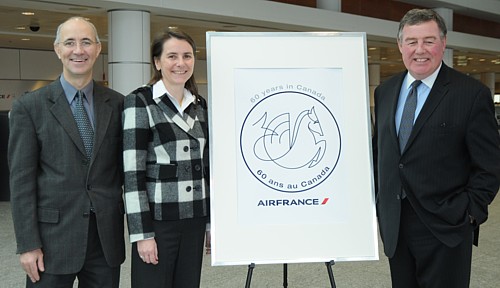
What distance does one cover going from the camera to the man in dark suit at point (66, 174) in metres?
2.47

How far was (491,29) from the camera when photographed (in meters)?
18.4

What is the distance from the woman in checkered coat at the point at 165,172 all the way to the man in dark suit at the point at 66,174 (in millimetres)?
119

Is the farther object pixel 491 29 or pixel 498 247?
pixel 491 29

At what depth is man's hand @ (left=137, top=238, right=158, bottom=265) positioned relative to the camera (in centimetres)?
255

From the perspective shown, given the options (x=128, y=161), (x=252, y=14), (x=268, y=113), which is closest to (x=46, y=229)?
(x=128, y=161)

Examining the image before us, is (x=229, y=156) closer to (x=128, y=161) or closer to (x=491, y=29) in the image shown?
(x=128, y=161)

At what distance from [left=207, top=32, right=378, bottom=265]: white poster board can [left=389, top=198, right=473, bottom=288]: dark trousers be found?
19cm

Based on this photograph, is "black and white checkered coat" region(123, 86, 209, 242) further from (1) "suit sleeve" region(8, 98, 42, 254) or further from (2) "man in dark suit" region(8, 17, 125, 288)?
(1) "suit sleeve" region(8, 98, 42, 254)

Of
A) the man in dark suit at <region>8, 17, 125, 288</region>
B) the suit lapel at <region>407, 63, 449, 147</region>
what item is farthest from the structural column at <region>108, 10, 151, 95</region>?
the suit lapel at <region>407, 63, 449, 147</region>

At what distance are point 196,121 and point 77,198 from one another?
2.16 ft

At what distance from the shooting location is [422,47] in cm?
262

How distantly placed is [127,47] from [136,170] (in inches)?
271

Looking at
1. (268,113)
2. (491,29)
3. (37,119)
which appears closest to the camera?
(37,119)

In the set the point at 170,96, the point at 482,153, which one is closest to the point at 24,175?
the point at 170,96
